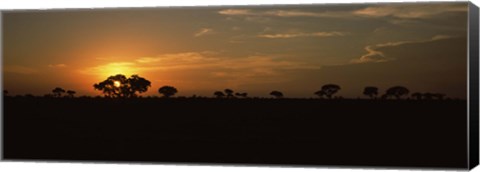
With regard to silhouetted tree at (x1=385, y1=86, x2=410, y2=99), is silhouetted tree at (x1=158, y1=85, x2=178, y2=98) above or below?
below

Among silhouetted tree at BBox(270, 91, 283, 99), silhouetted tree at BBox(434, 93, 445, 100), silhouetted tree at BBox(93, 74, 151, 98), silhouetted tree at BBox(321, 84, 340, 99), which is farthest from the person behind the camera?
silhouetted tree at BBox(93, 74, 151, 98)

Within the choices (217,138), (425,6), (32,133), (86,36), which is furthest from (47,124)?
(425,6)

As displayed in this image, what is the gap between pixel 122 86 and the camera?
16.5 meters

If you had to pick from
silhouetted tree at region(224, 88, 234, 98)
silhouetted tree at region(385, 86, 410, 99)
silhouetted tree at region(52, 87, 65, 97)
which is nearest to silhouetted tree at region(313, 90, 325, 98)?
silhouetted tree at region(385, 86, 410, 99)

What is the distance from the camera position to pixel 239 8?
52.1ft

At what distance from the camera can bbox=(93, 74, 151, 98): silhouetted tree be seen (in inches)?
645

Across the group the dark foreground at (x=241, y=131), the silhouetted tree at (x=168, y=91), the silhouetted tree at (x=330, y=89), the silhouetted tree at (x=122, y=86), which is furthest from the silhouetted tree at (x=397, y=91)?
the silhouetted tree at (x=122, y=86)

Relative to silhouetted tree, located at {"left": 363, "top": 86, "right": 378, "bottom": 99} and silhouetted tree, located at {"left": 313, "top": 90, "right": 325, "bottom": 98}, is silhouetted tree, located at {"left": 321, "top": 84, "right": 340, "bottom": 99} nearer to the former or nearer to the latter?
silhouetted tree, located at {"left": 313, "top": 90, "right": 325, "bottom": 98}

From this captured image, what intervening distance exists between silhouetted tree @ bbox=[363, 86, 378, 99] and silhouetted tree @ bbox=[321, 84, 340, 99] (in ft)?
1.14

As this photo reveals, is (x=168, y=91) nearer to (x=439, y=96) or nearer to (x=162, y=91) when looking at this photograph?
(x=162, y=91)

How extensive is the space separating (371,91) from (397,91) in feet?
1.09

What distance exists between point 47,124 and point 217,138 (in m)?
2.33

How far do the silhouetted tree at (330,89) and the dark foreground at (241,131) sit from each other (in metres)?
0.11

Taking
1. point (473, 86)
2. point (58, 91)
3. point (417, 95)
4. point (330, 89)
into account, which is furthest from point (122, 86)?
point (473, 86)
